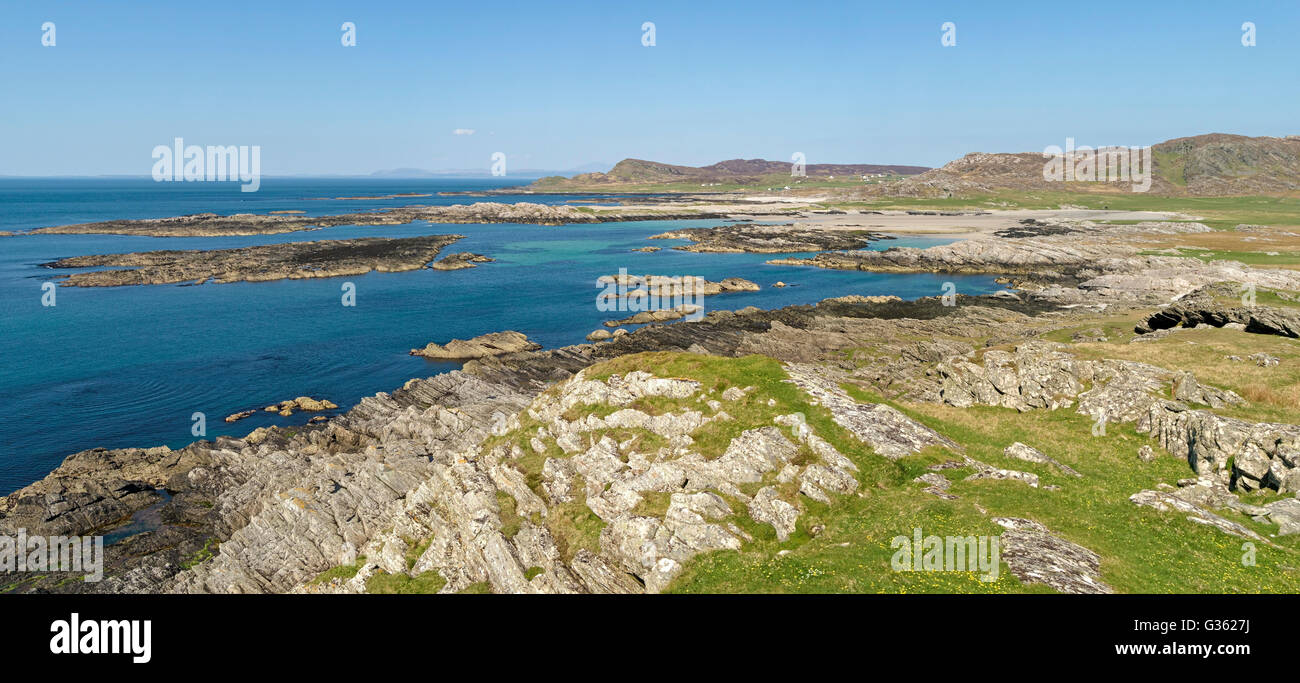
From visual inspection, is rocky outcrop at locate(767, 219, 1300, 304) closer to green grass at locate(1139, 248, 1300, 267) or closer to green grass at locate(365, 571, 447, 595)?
green grass at locate(1139, 248, 1300, 267)

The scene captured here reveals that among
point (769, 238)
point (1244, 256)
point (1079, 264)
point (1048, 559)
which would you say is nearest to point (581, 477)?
point (1048, 559)
